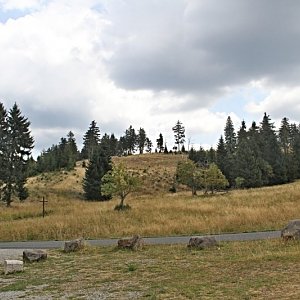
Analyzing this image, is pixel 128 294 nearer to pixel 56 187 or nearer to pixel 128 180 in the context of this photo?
pixel 128 180

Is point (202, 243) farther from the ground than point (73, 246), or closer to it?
farther from the ground

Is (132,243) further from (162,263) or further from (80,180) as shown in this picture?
(80,180)

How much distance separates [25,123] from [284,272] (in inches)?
1976

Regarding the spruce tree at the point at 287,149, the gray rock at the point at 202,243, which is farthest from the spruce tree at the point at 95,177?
the gray rock at the point at 202,243

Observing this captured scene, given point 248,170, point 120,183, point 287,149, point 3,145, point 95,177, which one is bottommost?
point 120,183

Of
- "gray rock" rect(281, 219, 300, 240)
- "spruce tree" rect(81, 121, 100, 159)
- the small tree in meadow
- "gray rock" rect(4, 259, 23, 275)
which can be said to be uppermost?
"spruce tree" rect(81, 121, 100, 159)

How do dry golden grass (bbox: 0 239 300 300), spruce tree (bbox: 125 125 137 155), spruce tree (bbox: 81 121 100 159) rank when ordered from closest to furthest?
dry golden grass (bbox: 0 239 300 300), spruce tree (bbox: 81 121 100 159), spruce tree (bbox: 125 125 137 155)

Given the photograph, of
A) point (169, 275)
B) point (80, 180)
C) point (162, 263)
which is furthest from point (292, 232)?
point (80, 180)

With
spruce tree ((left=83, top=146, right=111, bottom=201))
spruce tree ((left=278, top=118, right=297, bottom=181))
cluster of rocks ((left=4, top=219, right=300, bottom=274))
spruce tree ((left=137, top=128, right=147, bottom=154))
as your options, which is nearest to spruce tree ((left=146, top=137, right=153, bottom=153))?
spruce tree ((left=137, top=128, right=147, bottom=154))

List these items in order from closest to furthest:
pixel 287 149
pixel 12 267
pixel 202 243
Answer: pixel 12 267 → pixel 202 243 → pixel 287 149

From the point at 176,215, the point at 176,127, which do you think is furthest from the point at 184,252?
the point at 176,127

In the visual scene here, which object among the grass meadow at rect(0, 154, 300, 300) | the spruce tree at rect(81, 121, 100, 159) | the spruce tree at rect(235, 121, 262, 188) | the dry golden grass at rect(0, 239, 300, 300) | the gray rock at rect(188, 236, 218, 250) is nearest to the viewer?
the dry golden grass at rect(0, 239, 300, 300)

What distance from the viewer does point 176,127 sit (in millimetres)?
146000

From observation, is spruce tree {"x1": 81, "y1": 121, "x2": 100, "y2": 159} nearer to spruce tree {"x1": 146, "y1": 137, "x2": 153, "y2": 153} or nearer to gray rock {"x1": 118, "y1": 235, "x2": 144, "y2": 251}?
spruce tree {"x1": 146, "y1": 137, "x2": 153, "y2": 153}
